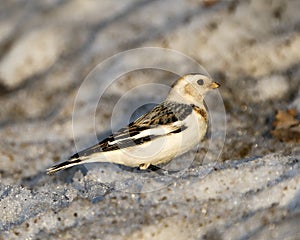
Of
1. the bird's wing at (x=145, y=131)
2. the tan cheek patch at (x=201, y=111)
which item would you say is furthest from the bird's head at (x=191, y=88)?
the bird's wing at (x=145, y=131)

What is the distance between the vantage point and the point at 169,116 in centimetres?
525

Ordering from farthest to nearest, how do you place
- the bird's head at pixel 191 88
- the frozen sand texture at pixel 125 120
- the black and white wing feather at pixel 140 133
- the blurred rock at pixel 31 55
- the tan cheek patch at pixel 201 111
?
the blurred rock at pixel 31 55 → the bird's head at pixel 191 88 → the tan cheek patch at pixel 201 111 → the black and white wing feather at pixel 140 133 → the frozen sand texture at pixel 125 120

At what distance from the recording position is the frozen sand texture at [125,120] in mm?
4543

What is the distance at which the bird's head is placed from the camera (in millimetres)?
5586

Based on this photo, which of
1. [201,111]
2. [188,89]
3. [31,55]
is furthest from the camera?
[31,55]

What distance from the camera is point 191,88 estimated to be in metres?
5.62

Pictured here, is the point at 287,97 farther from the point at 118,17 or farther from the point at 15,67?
the point at 15,67

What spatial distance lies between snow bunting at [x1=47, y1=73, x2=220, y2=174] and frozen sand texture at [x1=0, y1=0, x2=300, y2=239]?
165mm

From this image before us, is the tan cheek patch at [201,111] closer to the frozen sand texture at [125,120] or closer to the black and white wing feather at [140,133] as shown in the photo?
the black and white wing feather at [140,133]

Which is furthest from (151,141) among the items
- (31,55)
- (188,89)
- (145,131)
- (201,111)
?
(31,55)

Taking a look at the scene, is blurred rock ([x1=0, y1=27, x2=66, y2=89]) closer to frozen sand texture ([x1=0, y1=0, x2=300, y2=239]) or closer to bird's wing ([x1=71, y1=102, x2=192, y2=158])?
frozen sand texture ([x1=0, y1=0, x2=300, y2=239])

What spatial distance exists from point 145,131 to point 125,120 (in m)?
0.95

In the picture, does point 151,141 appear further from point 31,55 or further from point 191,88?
point 31,55

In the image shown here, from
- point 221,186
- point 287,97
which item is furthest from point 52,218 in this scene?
point 287,97
